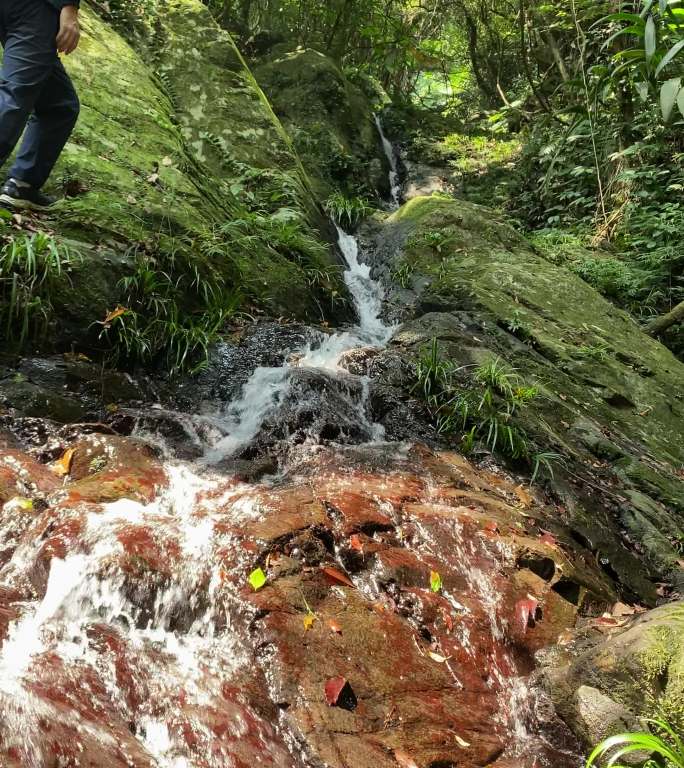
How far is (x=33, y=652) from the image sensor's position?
195 centimetres

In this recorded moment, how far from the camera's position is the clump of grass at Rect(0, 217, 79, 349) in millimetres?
3594

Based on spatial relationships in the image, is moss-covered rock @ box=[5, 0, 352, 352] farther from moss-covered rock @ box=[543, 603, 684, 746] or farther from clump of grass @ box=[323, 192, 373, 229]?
moss-covered rock @ box=[543, 603, 684, 746]

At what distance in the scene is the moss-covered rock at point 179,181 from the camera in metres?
4.39

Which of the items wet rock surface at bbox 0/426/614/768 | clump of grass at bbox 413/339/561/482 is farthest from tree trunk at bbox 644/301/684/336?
wet rock surface at bbox 0/426/614/768

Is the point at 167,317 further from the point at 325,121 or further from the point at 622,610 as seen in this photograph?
the point at 325,121

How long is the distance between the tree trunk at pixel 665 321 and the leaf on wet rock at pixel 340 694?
7393 millimetres

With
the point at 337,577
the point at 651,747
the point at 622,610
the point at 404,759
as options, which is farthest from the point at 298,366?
the point at 651,747

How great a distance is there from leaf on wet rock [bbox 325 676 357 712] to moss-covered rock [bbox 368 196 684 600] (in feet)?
7.36

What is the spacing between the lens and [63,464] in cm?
303

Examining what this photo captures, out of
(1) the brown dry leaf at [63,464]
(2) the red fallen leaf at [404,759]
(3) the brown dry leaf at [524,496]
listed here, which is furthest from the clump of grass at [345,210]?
(2) the red fallen leaf at [404,759]

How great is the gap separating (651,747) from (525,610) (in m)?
1.13

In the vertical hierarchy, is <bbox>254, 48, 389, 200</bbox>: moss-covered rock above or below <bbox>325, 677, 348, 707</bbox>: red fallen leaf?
above

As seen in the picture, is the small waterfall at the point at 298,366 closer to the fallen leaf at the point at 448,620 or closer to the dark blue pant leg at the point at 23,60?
the fallen leaf at the point at 448,620

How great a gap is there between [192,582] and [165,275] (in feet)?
9.24
